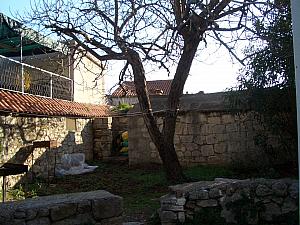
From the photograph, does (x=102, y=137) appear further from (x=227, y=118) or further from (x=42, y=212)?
(x=42, y=212)

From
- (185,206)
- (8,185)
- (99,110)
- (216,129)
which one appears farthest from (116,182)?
(99,110)

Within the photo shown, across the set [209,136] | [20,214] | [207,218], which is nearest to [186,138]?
[209,136]

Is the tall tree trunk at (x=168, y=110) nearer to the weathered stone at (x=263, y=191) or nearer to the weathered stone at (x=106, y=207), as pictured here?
the weathered stone at (x=263, y=191)

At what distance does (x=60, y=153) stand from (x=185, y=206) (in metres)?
6.94

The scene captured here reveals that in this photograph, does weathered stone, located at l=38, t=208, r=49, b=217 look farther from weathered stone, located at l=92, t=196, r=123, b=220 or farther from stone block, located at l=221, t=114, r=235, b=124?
stone block, located at l=221, t=114, r=235, b=124

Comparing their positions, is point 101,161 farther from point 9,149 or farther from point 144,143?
point 9,149

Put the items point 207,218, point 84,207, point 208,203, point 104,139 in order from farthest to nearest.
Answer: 1. point 104,139
2. point 208,203
3. point 207,218
4. point 84,207

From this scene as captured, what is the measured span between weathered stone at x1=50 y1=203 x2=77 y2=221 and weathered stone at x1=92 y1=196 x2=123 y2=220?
0.25 meters

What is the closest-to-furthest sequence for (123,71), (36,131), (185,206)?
(185,206) < (123,71) < (36,131)

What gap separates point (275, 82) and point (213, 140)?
12.8 feet

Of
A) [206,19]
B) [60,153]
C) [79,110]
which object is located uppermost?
[206,19]

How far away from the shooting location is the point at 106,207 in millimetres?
4344

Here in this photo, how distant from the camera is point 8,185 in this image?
827cm

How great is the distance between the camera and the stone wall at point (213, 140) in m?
10.2
